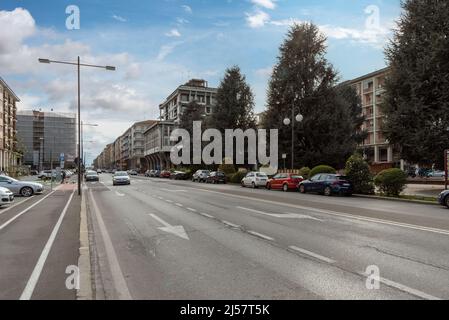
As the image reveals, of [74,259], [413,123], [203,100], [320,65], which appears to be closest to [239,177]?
[320,65]

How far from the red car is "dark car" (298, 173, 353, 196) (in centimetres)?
357

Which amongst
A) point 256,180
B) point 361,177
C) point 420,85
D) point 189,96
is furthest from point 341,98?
point 189,96

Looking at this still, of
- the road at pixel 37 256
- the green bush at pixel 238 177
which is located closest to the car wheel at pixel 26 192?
the road at pixel 37 256

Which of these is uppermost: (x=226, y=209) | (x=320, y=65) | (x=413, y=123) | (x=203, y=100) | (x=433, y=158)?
(x=203, y=100)

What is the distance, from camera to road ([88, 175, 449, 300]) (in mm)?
5395

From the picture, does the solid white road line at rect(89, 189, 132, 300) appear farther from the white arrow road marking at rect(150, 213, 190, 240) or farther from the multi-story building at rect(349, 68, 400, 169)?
the multi-story building at rect(349, 68, 400, 169)

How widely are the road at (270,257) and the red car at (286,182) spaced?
18.3 metres

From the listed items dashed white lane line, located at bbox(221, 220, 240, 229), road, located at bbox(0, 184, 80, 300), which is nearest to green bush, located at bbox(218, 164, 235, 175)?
road, located at bbox(0, 184, 80, 300)

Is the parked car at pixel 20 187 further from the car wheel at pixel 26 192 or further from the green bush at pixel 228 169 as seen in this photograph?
the green bush at pixel 228 169

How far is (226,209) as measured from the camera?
16234 mm
